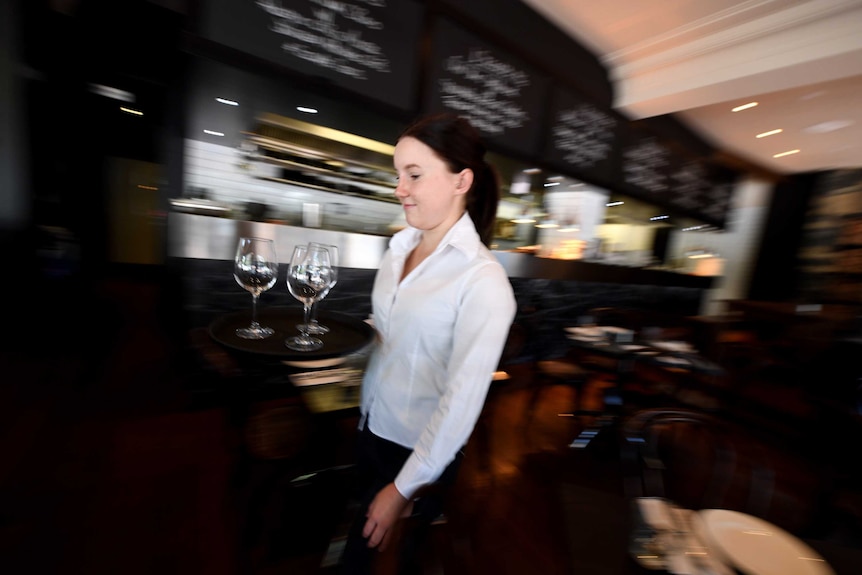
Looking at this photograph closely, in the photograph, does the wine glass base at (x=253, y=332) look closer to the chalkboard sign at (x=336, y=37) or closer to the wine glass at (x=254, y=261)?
the wine glass at (x=254, y=261)

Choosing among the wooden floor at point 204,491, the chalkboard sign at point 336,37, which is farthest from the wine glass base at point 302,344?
the chalkboard sign at point 336,37

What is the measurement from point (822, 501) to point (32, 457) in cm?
355

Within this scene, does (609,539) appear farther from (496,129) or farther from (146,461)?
(496,129)

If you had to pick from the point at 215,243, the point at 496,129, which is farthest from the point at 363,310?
the point at 496,129

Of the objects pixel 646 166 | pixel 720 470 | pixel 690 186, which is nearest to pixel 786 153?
pixel 690 186

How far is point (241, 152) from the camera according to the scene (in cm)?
293

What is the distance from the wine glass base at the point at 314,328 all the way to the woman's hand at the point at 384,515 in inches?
20.4

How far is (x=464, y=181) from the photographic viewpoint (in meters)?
0.96

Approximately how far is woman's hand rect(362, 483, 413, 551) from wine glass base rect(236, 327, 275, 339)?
55cm

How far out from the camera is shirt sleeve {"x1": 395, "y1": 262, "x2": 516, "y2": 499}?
29.0 inches

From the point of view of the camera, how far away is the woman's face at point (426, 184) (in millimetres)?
903

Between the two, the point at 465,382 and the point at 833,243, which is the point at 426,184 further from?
the point at 833,243

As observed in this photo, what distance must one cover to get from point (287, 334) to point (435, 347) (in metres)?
0.49

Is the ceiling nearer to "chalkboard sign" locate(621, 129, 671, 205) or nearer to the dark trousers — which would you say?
"chalkboard sign" locate(621, 129, 671, 205)
